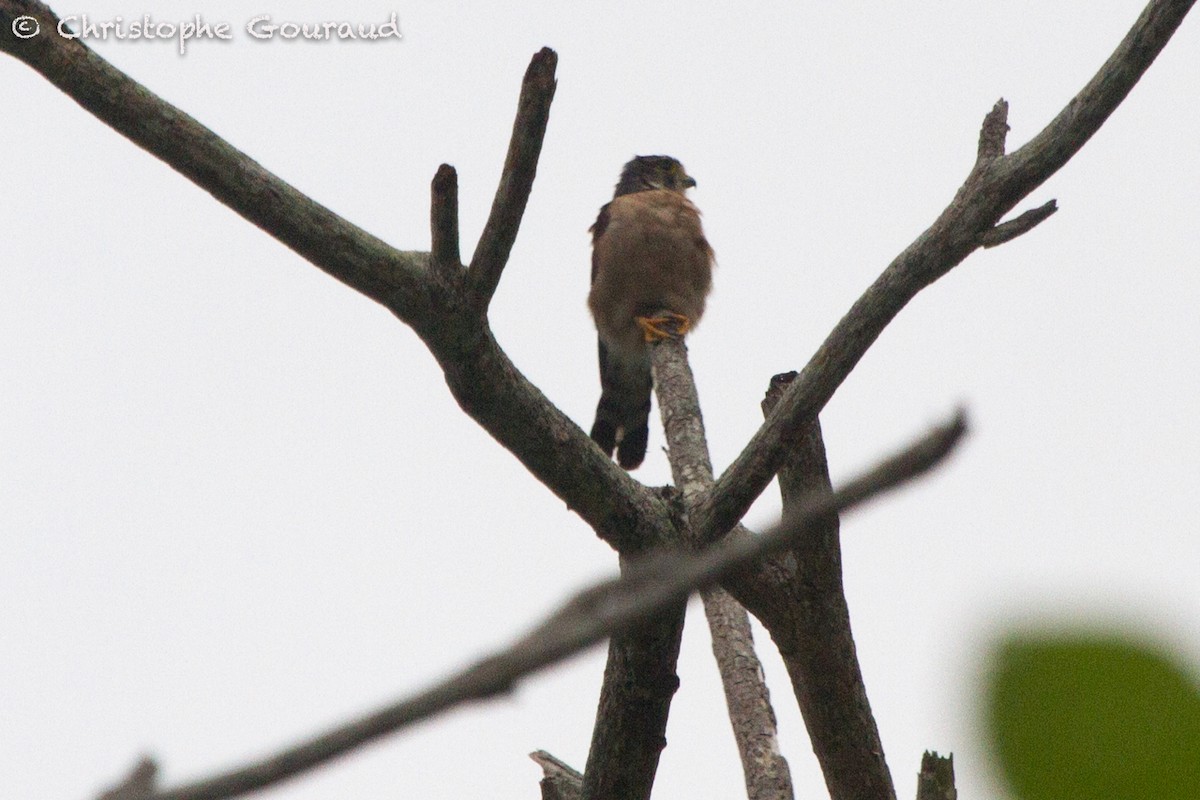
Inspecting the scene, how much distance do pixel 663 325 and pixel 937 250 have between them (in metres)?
4.61

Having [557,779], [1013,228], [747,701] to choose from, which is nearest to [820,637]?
[557,779]

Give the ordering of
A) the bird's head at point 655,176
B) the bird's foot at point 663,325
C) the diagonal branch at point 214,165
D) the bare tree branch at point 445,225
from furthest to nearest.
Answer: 1. the bird's head at point 655,176
2. the bird's foot at point 663,325
3. the bare tree branch at point 445,225
4. the diagonal branch at point 214,165

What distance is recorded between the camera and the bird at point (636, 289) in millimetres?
8203

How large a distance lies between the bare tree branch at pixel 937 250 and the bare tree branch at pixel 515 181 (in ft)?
2.24

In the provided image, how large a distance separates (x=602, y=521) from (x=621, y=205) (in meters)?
5.90

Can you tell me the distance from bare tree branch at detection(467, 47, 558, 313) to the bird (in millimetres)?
4938

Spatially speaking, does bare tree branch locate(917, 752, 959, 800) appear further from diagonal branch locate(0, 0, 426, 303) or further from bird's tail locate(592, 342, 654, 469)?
bird's tail locate(592, 342, 654, 469)

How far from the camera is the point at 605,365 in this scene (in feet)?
28.8

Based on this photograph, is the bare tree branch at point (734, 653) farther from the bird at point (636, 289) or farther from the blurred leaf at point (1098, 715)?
the blurred leaf at point (1098, 715)

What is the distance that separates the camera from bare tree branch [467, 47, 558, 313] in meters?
2.61

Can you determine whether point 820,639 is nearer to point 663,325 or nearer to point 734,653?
point 734,653

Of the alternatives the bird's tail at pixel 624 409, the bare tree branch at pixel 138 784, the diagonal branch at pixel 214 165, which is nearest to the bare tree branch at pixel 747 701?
the diagonal branch at pixel 214 165

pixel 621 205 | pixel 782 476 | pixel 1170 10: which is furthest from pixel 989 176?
pixel 621 205

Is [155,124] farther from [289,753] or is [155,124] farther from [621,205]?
[621,205]
